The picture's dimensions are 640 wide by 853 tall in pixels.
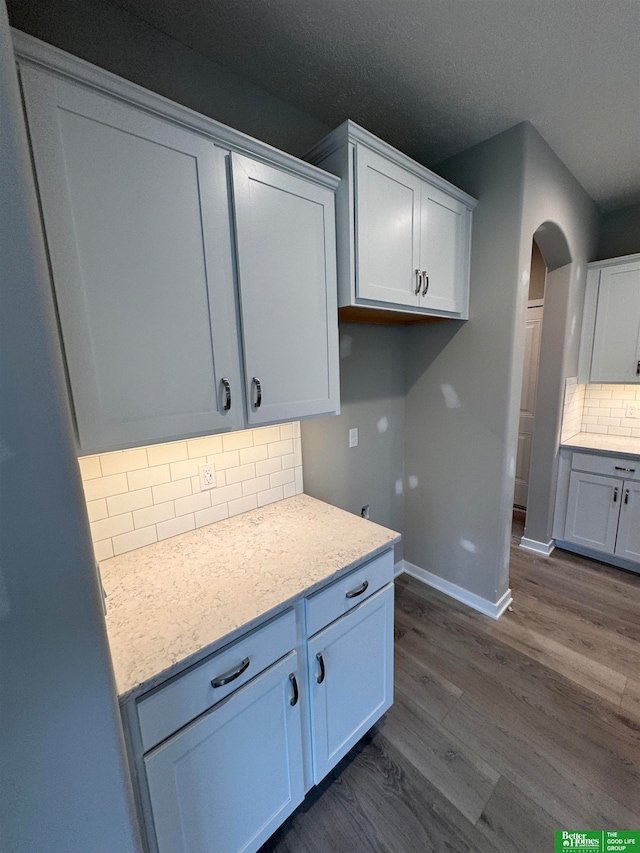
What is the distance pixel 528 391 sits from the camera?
357cm

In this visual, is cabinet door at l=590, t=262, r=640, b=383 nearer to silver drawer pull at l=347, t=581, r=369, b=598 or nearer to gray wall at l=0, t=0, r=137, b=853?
silver drawer pull at l=347, t=581, r=369, b=598

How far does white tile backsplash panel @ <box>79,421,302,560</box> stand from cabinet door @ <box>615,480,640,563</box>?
2.44 m

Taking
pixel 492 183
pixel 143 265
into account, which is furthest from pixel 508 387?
pixel 143 265

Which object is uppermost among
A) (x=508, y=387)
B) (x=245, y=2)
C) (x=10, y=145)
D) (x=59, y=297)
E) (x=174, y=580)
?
(x=245, y=2)

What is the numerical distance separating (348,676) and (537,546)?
2.41m

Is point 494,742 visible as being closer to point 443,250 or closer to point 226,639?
point 226,639

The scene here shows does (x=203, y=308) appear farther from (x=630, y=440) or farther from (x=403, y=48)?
(x=630, y=440)

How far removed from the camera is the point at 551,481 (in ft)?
9.06

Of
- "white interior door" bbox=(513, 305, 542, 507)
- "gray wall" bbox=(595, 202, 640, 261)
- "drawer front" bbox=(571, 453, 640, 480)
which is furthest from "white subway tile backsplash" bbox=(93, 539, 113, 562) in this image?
"gray wall" bbox=(595, 202, 640, 261)

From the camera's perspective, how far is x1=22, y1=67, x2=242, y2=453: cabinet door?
822 millimetres

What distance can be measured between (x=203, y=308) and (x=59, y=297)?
14.1 inches

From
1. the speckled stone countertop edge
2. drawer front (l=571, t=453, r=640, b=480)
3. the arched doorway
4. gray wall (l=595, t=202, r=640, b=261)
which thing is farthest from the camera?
gray wall (l=595, t=202, r=640, b=261)

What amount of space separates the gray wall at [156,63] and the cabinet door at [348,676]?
6.68 feet
